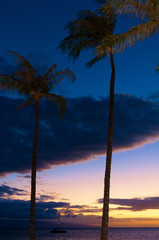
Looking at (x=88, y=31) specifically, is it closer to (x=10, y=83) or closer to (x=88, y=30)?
(x=88, y=30)

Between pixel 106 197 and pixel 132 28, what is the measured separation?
9.29 meters

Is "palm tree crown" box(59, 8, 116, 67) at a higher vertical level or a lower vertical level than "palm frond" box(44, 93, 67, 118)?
higher

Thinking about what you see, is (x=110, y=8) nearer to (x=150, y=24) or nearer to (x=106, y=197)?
(x=150, y=24)

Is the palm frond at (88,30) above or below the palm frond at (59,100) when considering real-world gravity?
above

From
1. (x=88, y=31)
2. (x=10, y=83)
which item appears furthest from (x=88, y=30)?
(x=10, y=83)

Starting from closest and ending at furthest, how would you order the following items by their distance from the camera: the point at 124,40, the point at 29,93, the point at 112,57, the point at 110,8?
the point at 124,40
the point at 110,8
the point at 112,57
the point at 29,93

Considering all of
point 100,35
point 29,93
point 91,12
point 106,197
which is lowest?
point 106,197

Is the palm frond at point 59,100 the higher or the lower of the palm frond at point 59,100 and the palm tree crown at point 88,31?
the lower

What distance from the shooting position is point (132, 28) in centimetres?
1659

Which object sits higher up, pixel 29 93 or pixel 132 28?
pixel 132 28

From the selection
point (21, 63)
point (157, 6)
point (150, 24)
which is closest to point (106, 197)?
point (150, 24)

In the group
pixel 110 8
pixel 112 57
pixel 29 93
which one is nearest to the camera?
pixel 110 8

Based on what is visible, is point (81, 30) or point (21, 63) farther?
point (21, 63)

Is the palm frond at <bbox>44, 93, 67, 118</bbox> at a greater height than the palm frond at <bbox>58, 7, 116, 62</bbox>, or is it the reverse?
the palm frond at <bbox>58, 7, 116, 62</bbox>
